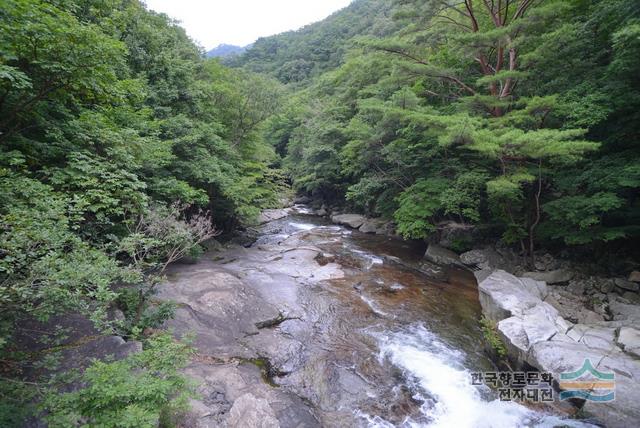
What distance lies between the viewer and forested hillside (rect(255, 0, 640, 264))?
902 cm

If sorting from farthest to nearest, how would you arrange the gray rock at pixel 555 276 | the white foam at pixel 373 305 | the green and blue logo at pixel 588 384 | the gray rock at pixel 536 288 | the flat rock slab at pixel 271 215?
1. the flat rock slab at pixel 271 215
2. the gray rock at pixel 555 276
3. the gray rock at pixel 536 288
4. the white foam at pixel 373 305
5. the green and blue logo at pixel 588 384

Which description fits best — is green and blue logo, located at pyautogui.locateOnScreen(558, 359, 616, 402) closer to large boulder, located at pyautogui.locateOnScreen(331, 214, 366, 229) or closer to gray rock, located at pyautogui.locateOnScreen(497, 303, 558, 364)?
gray rock, located at pyautogui.locateOnScreen(497, 303, 558, 364)

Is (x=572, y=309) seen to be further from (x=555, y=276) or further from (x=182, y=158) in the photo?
(x=182, y=158)

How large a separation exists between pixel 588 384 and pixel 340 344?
16.4 feet

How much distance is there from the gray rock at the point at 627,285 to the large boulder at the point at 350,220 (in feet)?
47.2

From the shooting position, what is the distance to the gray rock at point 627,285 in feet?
31.0

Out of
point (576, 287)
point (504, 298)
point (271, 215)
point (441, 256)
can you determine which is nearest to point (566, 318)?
point (504, 298)

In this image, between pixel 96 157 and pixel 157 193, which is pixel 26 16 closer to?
pixel 96 157

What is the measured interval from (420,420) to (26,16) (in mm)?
9352

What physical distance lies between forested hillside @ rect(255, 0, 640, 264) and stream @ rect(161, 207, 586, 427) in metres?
3.76

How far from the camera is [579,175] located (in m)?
9.98

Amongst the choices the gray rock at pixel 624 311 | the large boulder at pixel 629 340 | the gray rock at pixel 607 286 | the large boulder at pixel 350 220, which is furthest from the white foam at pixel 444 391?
the large boulder at pixel 350 220

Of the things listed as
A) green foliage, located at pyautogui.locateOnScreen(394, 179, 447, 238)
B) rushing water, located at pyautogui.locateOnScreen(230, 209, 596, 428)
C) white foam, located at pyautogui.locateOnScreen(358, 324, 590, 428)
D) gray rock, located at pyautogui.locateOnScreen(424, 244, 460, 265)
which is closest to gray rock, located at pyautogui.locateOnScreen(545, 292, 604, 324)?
rushing water, located at pyautogui.locateOnScreen(230, 209, 596, 428)

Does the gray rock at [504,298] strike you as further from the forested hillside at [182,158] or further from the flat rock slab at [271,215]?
the flat rock slab at [271,215]
